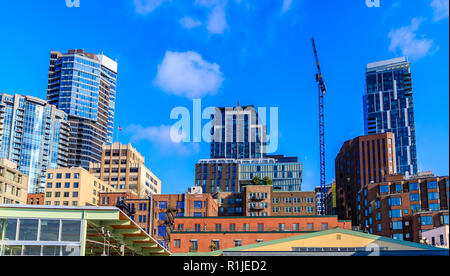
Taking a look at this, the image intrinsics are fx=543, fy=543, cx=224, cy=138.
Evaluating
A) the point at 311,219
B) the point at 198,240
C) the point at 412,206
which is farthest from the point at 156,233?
the point at 412,206

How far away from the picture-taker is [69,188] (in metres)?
136

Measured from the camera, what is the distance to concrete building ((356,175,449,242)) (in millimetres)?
111875

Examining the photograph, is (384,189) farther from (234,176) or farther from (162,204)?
(234,176)

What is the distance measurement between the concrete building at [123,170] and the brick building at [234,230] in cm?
→ 7549

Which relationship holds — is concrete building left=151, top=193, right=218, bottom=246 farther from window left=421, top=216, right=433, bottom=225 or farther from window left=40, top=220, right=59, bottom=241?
window left=40, top=220, right=59, bottom=241

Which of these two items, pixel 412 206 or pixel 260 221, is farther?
pixel 412 206

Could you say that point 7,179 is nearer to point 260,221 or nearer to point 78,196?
point 78,196

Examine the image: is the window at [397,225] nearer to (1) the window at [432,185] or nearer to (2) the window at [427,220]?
(2) the window at [427,220]

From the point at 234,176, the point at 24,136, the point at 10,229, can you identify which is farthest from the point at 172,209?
the point at 24,136

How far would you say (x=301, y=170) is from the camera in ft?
650

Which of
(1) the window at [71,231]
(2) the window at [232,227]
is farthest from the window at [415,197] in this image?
(1) the window at [71,231]

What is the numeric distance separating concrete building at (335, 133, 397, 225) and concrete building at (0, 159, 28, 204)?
280 ft

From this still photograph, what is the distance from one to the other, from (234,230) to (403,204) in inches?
1766
